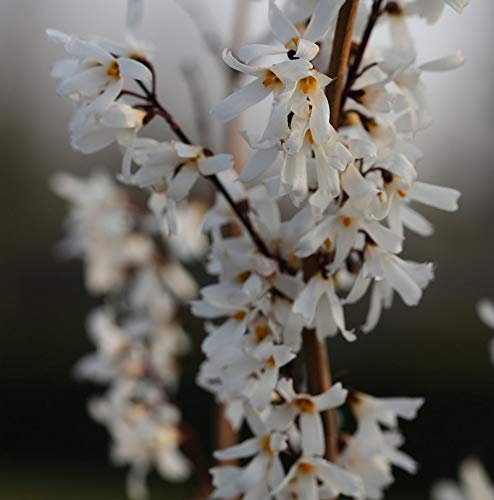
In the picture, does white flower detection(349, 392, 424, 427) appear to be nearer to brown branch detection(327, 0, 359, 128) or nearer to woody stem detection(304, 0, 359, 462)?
woody stem detection(304, 0, 359, 462)

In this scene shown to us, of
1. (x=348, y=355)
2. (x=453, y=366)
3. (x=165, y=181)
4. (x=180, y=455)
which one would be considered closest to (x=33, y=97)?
(x=348, y=355)

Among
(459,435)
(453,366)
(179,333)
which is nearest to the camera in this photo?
(179,333)

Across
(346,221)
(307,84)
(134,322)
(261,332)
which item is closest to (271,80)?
(307,84)

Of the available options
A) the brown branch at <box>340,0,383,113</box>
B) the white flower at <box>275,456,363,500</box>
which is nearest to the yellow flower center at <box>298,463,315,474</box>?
the white flower at <box>275,456,363,500</box>

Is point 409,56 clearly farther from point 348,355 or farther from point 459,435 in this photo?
point 348,355

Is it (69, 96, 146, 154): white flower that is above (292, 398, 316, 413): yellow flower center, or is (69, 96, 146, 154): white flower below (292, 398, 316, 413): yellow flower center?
above

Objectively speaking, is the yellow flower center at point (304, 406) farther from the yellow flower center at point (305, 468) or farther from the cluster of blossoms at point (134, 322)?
the cluster of blossoms at point (134, 322)

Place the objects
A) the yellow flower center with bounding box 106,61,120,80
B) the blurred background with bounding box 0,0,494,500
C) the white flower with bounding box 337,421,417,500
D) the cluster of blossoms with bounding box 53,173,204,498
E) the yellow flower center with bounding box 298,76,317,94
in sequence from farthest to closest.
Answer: the blurred background with bounding box 0,0,494,500 → the cluster of blossoms with bounding box 53,173,204,498 → the white flower with bounding box 337,421,417,500 → the yellow flower center with bounding box 106,61,120,80 → the yellow flower center with bounding box 298,76,317,94
